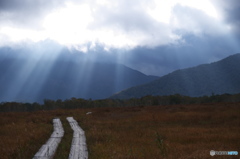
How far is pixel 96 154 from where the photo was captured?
33.2ft

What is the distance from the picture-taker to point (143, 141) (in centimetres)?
1443

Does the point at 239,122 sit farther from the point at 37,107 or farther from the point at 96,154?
the point at 37,107

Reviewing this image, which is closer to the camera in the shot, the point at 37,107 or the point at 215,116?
the point at 215,116

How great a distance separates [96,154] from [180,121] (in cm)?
1971

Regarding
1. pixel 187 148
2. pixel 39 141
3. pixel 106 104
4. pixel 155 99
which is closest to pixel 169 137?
pixel 187 148

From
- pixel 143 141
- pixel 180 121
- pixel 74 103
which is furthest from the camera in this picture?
pixel 74 103

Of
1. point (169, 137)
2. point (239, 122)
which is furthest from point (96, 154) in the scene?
point (239, 122)

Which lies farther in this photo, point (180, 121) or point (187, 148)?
point (180, 121)

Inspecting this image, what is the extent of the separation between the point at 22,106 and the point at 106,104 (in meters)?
53.1

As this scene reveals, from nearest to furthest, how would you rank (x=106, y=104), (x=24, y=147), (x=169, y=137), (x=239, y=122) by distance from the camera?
(x=24, y=147), (x=169, y=137), (x=239, y=122), (x=106, y=104)

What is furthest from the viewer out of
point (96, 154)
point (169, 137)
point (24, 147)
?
point (169, 137)

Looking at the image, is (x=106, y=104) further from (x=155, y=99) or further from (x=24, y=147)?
(x=24, y=147)

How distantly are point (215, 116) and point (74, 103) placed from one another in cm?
12151

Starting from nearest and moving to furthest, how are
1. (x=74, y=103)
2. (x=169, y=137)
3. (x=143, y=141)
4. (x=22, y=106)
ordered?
(x=143, y=141) < (x=169, y=137) < (x=22, y=106) < (x=74, y=103)
